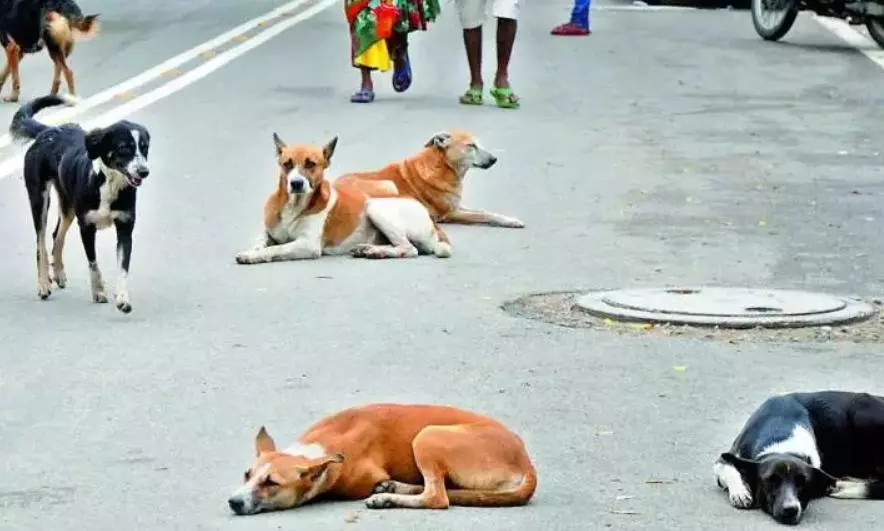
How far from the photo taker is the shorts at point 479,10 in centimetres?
1820

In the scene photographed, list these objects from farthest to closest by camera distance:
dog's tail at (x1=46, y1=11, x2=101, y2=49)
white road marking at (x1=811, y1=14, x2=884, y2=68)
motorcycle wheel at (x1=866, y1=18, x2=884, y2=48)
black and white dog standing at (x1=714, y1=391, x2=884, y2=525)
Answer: motorcycle wheel at (x1=866, y1=18, x2=884, y2=48) < white road marking at (x1=811, y1=14, x2=884, y2=68) < dog's tail at (x1=46, y1=11, x2=101, y2=49) < black and white dog standing at (x1=714, y1=391, x2=884, y2=525)

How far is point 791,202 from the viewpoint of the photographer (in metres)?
13.6

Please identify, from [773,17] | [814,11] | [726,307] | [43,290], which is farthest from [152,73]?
[726,307]

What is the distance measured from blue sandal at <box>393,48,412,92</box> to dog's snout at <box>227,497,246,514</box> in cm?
1280

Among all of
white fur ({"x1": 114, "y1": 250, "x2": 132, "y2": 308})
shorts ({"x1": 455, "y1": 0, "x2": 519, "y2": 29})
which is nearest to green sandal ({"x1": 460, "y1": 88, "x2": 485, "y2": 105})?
shorts ({"x1": 455, "y1": 0, "x2": 519, "y2": 29})

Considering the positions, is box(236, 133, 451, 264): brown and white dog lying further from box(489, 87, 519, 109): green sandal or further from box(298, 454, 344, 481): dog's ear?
box(489, 87, 519, 109): green sandal

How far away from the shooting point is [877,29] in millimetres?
23672

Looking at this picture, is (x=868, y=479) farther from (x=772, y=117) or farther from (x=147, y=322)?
(x=772, y=117)

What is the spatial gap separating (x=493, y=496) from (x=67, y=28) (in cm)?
1247

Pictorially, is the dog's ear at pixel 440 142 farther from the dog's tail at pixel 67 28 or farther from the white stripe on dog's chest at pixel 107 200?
the dog's tail at pixel 67 28

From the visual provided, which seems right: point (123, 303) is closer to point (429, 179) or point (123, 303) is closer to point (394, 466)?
point (429, 179)

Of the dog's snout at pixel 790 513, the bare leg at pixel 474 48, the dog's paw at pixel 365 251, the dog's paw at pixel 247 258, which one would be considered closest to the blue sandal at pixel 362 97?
the bare leg at pixel 474 48

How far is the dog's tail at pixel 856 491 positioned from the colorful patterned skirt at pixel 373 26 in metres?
12.0

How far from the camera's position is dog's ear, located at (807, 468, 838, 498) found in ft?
21.7
